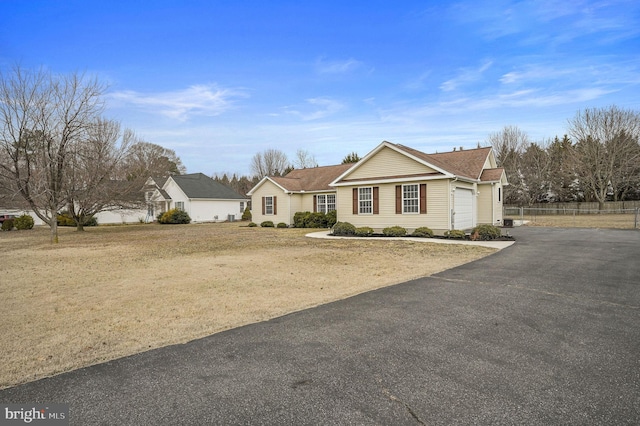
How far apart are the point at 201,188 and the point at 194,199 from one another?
253 cm

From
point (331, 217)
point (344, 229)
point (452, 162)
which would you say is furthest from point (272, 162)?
point (344, 229)

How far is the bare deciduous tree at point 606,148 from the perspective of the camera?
3875 cm

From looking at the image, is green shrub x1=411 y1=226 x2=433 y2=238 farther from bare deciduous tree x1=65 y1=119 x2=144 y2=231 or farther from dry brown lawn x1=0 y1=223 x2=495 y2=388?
bare deciduous tree x1=65 y1=119 x2=144 y2=231

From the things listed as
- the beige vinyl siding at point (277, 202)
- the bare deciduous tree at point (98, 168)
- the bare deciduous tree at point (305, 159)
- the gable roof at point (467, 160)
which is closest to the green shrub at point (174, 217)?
the bare deciduous tree at point (98, 168)

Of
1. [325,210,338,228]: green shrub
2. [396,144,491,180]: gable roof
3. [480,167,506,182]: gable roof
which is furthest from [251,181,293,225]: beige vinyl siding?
[480,167,506,182]: gable roof

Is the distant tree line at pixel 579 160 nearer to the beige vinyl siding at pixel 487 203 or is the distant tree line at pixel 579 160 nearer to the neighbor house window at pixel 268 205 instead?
the beige vinyl siding at pixel 487 203

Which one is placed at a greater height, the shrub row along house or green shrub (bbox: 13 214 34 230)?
the shrub row along house

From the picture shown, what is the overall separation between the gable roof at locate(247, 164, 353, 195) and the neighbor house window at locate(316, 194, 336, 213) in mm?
631

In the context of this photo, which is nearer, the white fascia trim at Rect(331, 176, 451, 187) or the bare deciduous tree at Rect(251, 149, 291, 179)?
the white fascia trim at Rect(331, 176, 451, 187)

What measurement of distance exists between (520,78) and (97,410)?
65.8 ft

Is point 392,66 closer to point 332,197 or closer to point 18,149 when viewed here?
point 332,197

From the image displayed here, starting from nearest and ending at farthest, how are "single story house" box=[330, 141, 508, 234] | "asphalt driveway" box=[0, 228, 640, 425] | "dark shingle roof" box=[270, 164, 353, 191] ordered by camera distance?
1. "asphalt driveway" box=[0, 228, 640, 425]
2. "single story house" box=[330, 141, 508, 234]
3. "dark shingle roof" box=[270, 164, 353, 191]

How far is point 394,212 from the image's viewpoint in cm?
1875

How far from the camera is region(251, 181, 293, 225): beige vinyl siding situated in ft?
86.2
